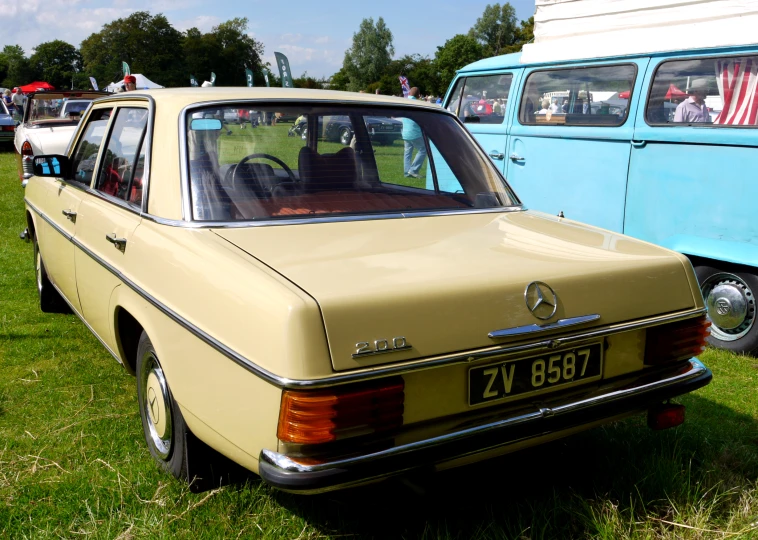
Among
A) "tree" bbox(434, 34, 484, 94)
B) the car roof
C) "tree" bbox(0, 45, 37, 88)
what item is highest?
"tree" bbox(434, 34, 484, 94)

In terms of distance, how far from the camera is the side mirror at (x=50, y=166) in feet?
13.6

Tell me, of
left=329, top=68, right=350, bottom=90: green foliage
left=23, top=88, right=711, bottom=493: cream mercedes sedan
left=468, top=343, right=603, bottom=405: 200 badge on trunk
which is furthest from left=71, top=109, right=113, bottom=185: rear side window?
left=329, top=68, right=350, bottom=90: green foliage

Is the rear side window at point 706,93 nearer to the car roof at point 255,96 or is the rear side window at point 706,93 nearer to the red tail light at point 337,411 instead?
the car roof at point 255,96

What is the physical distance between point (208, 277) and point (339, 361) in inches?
23.9

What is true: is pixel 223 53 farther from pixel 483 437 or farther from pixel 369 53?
pixel 483 437

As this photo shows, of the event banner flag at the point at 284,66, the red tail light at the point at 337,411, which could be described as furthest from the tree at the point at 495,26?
the red tail light at the point at 337,411

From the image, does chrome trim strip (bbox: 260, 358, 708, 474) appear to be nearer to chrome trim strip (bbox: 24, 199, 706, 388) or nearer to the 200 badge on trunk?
the 200 badge on trunk

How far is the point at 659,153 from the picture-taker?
17.6ft

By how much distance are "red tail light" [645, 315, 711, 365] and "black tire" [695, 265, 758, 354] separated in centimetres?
241

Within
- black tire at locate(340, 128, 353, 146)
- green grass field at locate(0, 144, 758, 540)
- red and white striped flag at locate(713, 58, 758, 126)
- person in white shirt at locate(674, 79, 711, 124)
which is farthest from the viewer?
person in white shirt at locate(674, 79, 711, 124)

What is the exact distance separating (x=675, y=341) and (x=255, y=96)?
204 centimetres

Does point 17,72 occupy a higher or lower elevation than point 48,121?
higher

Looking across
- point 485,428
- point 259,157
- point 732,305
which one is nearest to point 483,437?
point 485,428

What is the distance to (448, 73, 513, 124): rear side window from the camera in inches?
277
